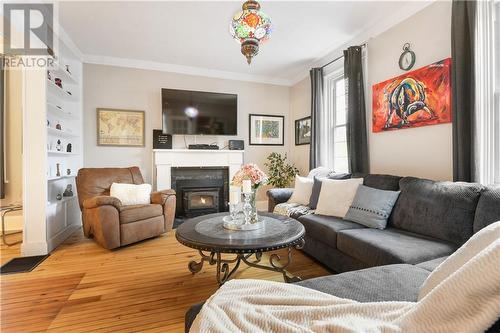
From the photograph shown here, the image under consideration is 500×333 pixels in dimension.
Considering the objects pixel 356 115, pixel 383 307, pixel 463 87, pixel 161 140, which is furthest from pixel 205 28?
pixel 383 307

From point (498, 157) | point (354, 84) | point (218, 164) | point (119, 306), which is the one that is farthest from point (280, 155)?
point (119, 306)

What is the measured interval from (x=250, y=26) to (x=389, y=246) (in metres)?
1.87

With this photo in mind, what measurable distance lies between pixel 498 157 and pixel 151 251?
3448mm

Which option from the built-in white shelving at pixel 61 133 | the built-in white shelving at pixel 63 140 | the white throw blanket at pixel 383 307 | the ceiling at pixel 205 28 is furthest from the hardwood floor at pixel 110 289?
the ceiling at pixel 205 28

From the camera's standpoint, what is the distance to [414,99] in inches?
107

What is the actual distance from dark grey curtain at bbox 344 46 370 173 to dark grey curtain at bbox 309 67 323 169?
740 mm

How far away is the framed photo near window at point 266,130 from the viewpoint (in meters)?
5.04

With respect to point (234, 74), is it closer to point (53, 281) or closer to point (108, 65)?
point (108, 65)

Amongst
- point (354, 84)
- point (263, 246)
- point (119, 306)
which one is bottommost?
point (119, 306)

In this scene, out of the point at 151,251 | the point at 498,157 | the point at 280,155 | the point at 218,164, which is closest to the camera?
the point at 498,157

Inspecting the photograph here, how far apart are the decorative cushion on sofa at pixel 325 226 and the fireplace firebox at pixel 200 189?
2.25 meters

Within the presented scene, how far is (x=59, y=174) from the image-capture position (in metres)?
3.35

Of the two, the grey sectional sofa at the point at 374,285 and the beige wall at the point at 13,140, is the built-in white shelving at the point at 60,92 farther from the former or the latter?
the grey sectional sofa at the point at 374,285

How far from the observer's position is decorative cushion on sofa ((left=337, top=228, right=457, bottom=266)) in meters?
1.70
